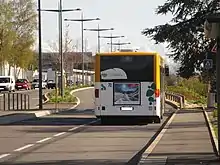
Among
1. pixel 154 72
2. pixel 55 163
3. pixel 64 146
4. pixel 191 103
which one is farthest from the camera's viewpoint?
pixel 191 103

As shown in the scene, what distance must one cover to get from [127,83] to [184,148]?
1108cm

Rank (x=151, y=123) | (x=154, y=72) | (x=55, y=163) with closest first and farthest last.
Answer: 1. (x=55, y=163)
2. (x=154, y=72)
3. (x=151, y=123)

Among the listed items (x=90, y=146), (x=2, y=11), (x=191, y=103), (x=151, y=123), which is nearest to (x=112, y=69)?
(x=151, y=123)

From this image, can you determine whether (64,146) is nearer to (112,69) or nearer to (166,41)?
(112,69)

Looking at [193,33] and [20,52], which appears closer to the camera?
[193,33]

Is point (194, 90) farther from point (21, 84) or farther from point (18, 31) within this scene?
point (18, 31)

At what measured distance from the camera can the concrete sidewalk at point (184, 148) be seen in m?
15.2

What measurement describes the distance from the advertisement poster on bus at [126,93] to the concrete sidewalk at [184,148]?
8.83 feet

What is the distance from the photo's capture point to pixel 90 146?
19766 mm

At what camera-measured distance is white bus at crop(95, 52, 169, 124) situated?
2912 cm

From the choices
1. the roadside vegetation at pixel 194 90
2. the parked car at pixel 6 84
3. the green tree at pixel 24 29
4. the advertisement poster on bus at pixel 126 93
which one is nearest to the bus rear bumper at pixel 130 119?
the advertisement poster on bus at pixel 126 93

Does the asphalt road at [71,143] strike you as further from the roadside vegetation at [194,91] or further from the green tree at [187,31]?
the roadside vegetation at [194,91]

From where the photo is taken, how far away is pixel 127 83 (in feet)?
96.0

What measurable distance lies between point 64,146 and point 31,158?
3328 mm
